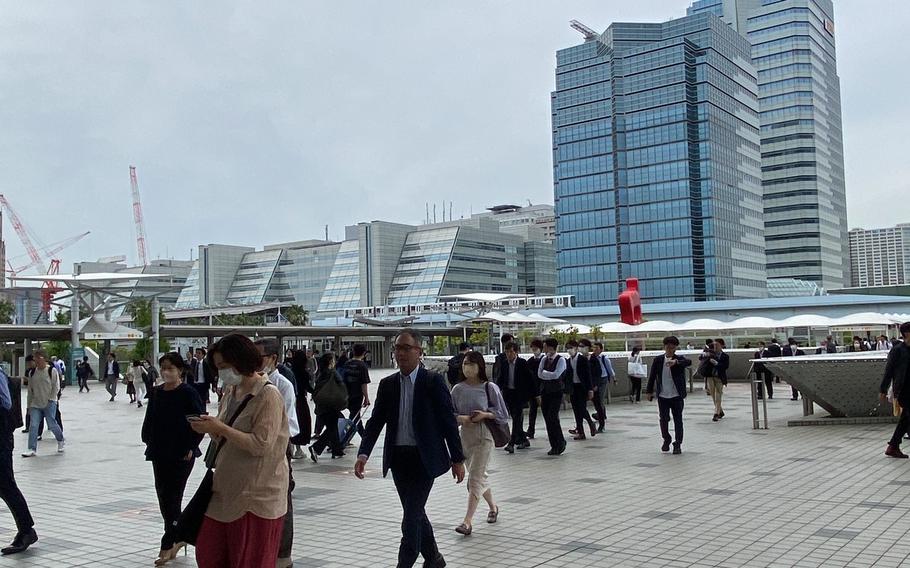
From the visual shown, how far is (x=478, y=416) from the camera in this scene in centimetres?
792

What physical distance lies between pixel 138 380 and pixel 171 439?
77.7ft

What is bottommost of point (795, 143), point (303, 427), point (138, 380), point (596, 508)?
point (596, 508)

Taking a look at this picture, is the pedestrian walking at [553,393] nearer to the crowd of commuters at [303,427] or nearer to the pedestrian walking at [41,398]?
the crowd of commuters at [303,427]

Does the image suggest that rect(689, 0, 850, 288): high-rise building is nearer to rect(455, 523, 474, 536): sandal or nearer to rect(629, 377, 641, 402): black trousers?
rect(629, 377, 641, 402): black trousers

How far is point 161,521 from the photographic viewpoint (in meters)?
8.39

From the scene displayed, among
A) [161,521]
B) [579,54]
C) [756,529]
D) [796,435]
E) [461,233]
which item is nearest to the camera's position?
[756,529]

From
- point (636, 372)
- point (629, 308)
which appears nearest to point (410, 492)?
point (636, 372)

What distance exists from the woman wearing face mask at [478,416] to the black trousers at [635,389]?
51.0ft

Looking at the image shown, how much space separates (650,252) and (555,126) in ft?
73.8

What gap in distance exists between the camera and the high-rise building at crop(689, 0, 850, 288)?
134125 millimetres

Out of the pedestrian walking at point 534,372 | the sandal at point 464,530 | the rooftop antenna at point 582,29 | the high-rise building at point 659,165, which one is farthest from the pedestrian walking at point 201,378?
the rooftop antenna at point 582,29

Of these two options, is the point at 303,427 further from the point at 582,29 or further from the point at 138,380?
the point at 582,29

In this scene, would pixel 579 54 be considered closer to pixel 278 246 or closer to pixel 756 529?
pixel 278 246

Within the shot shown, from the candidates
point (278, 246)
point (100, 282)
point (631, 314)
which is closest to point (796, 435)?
point (631, 314)
